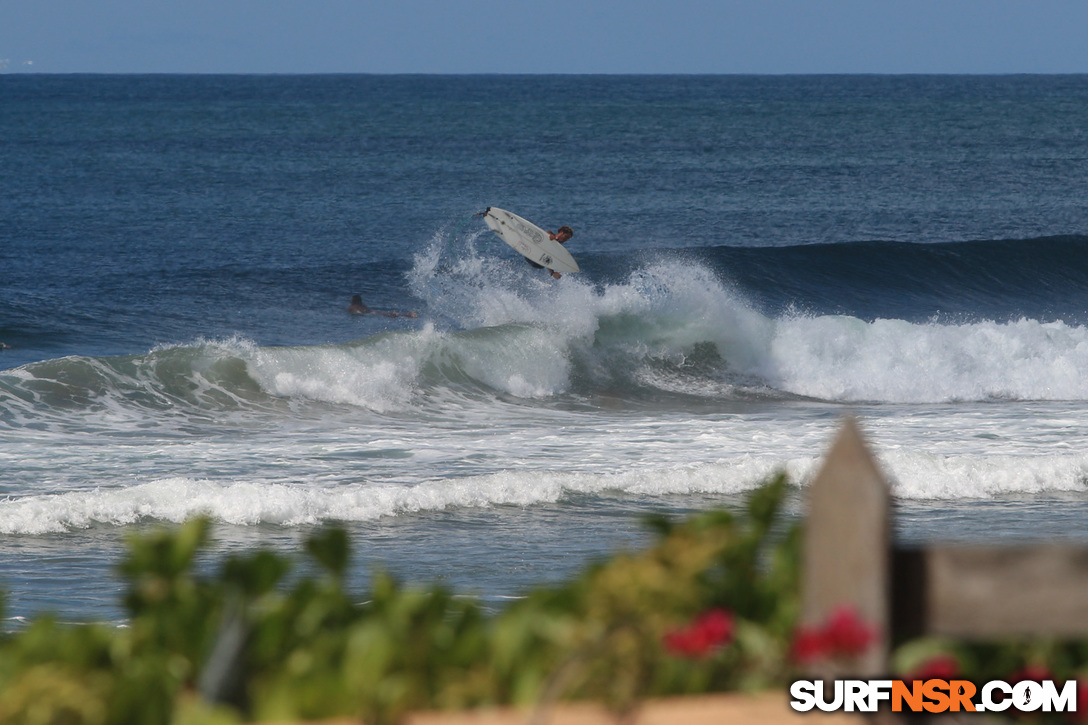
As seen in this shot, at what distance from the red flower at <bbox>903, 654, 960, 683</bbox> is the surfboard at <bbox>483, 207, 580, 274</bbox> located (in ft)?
57.3

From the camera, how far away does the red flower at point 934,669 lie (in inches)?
95.0

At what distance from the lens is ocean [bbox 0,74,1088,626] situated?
9828 mm

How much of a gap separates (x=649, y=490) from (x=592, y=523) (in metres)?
1.26

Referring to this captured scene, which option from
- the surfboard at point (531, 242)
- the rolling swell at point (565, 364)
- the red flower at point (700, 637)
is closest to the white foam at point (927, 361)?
the rolling swell at point (565, 364)

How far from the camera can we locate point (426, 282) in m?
26.9

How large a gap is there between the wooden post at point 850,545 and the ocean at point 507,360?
17.3ft

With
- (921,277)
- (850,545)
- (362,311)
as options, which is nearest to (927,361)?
(921,277)

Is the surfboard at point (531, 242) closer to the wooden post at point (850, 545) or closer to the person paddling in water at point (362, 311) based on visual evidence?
the person paddling in water at point (362, 311)

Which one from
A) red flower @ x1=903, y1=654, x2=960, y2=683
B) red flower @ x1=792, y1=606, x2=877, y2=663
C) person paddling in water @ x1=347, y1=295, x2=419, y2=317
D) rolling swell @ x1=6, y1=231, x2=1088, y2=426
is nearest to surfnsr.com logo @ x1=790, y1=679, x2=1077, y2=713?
red flower @ x1=903, y1=654, x2=960, y2=683

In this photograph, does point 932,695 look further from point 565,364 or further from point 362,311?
point 362,311

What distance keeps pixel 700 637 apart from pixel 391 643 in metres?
0.68

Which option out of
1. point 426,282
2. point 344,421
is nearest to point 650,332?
point 344,421

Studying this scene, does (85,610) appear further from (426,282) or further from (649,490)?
(426,282)

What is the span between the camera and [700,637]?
8.46ft
